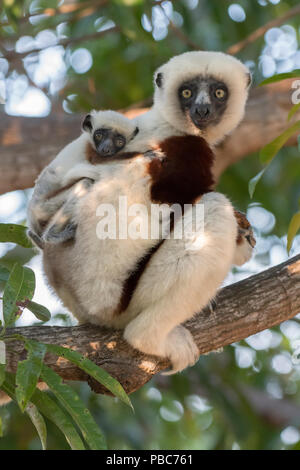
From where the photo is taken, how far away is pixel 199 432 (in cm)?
1136

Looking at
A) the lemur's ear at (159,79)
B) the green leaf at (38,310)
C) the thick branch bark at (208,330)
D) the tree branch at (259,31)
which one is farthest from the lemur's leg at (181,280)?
the tree branch at (259,31)

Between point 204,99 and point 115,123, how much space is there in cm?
83

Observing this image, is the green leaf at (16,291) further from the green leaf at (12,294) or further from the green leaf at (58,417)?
the green leaf at (58,417)

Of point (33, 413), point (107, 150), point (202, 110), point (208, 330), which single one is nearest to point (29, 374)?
point (33, 413)

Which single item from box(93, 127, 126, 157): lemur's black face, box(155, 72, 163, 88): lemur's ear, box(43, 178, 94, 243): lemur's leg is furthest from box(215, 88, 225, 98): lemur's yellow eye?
box(43, 178, 94, 243): lemur's leg

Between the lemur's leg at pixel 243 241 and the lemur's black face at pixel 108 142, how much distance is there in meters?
0.98

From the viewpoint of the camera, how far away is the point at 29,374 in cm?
310

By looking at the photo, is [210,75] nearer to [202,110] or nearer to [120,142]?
[202,110]

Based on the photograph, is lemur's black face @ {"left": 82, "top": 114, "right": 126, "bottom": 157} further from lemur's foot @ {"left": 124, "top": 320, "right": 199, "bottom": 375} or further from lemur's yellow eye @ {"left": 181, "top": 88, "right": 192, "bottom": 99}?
lemur's foot @ {"left": 124, "top": 320, "right": 199, "bottom": 375}

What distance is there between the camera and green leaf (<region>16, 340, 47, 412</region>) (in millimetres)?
2990

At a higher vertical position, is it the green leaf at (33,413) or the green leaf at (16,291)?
the green leaf at (16,291)

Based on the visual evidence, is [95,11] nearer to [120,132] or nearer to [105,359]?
[120,132]

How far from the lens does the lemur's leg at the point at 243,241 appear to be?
4520 millimetres
